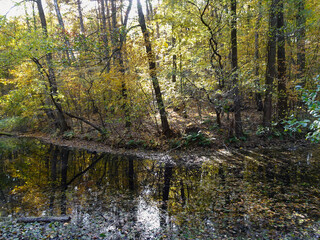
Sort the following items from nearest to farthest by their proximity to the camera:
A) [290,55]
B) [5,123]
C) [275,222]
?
1. [275,222]
2. [290,55]
3. [5,123]

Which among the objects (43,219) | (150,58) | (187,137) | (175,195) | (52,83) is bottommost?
(175,195)

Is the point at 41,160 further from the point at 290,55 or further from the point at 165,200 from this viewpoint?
the point at 290,55

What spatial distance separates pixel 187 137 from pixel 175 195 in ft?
16.3

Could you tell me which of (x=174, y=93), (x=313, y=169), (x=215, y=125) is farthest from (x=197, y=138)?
(x=313, y=169)

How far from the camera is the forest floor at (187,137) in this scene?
1091cm

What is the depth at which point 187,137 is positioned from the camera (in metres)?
11.0

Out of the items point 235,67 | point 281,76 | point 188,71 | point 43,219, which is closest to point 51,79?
point 188,71

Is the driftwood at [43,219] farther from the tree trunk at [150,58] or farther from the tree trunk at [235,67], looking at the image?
the tree trunk at [235,67]

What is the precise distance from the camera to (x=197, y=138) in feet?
36.6

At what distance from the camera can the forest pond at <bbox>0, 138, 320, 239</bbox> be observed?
4586 mm

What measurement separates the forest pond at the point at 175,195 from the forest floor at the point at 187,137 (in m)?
0.96

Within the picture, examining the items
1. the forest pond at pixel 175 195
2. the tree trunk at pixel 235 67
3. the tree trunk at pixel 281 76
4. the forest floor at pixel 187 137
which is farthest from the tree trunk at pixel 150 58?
the tree trunk at pixel 281 76

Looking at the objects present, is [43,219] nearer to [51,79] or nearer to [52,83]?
[52,83]

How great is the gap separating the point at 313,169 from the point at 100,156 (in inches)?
390
